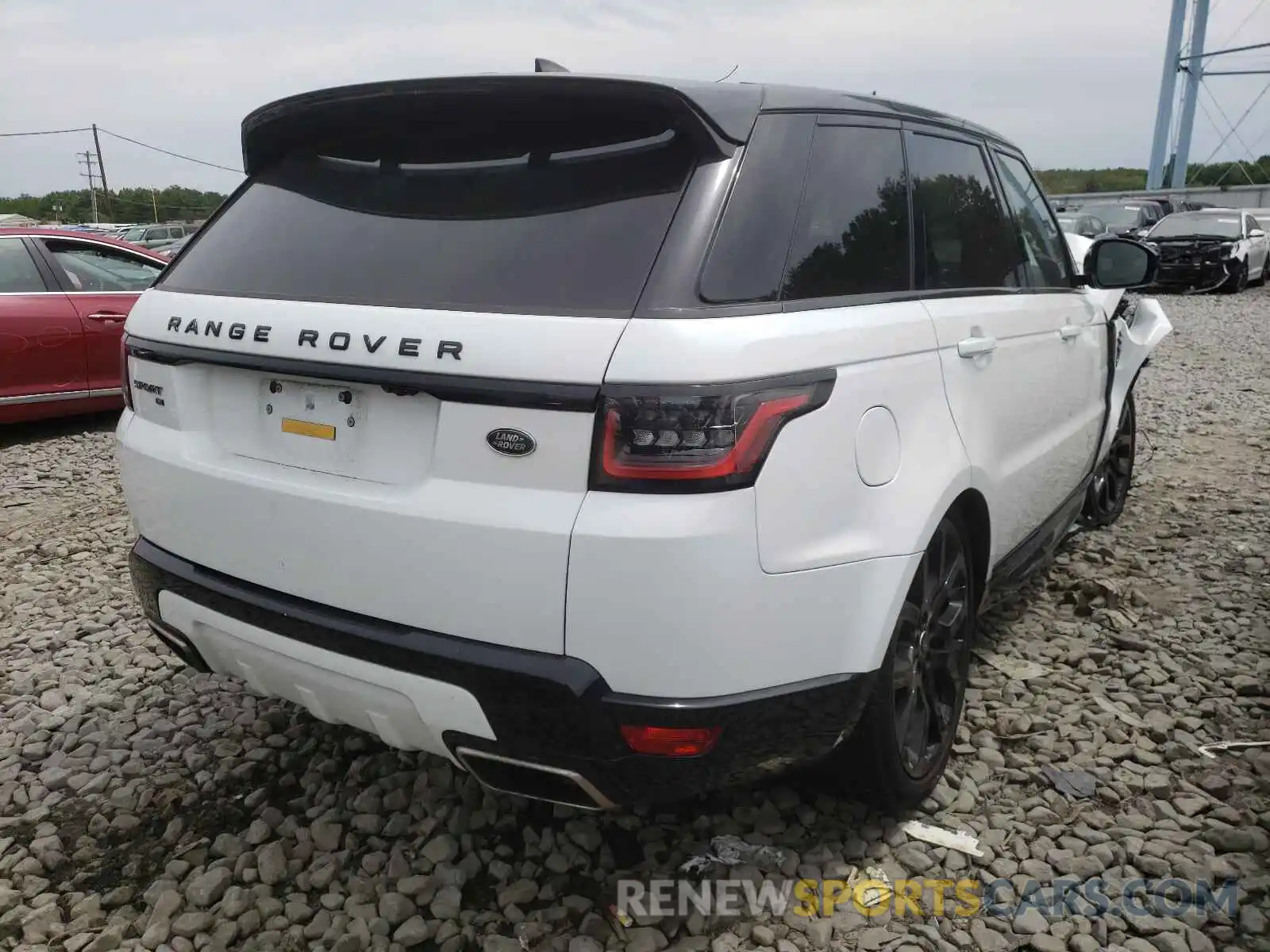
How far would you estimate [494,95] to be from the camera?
2.03 metres

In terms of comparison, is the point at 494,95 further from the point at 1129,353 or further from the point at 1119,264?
the point at 1129,353

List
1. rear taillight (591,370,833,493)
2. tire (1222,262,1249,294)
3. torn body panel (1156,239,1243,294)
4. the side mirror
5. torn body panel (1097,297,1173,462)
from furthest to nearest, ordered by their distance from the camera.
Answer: tire (1222,262,1249,294) < torn body panel (1156,239,1243,294) < torn body panel (1097,297,1173,462) < the side mirror < rear taillight (591,370,833,493)

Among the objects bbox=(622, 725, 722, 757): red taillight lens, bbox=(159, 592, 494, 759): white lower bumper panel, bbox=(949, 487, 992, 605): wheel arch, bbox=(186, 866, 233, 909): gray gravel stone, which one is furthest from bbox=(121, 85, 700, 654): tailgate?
bbox=(949, 487, 992, 605): wheel arch

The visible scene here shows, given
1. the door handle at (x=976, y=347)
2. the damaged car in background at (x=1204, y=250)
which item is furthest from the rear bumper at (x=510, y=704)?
the damaged car in background at (x=1204, y=250)

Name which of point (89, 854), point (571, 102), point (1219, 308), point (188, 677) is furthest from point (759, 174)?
point (1219, 308)

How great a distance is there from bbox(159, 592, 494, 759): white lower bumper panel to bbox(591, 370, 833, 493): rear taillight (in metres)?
0.55

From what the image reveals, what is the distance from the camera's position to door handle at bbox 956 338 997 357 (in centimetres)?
250

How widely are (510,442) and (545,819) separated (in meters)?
1.25

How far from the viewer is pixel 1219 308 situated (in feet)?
49.0

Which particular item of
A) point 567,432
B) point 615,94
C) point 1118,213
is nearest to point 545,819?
point 567,432

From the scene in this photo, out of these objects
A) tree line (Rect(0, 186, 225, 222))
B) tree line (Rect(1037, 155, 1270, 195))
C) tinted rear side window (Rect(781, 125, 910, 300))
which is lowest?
tree line (Rect(0, 186, 225, 222))

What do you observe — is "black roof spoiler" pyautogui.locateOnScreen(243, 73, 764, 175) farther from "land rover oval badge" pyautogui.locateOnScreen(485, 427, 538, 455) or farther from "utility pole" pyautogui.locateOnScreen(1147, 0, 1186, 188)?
"utility pole" pyautogui.locateOnScreen(1147, 0, 1186, 188)

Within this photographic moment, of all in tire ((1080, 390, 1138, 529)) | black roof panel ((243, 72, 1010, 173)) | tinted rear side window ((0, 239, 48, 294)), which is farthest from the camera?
tinted rear side window ((0, 239, 48, 294))

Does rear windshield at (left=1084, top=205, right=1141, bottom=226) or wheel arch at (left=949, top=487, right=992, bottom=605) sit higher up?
wheel arch at (left=949, top=487, right=992, bottom=605)
